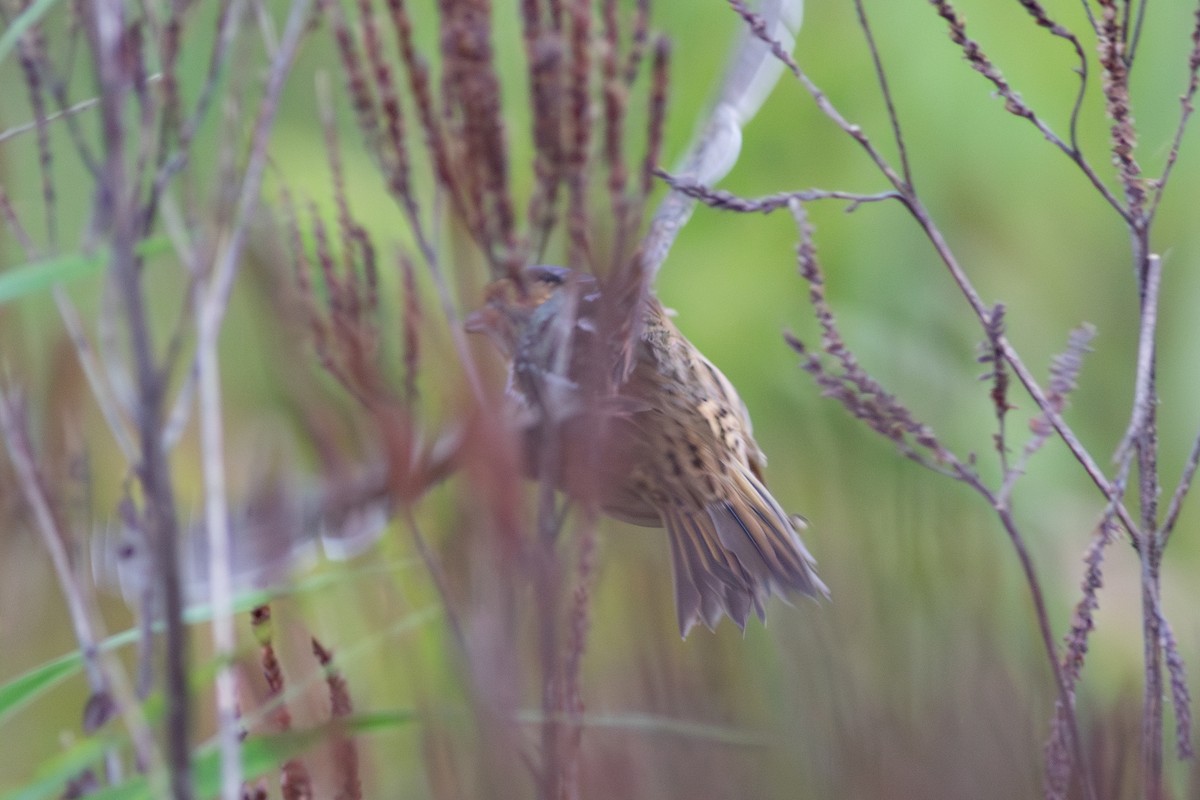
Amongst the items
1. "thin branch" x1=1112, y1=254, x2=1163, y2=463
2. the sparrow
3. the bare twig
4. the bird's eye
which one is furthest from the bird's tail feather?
the bare twig

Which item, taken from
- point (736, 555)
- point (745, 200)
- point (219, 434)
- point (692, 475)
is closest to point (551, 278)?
point (692, 475)

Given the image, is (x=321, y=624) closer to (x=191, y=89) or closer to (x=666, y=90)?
(x=666, y=90)

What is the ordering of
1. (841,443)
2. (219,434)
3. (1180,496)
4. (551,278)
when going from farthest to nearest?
1. (841,443)
2. (551,278)
3. (1180,496)
4. (219,434)

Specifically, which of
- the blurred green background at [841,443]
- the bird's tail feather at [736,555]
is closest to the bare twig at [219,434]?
the blurred green background at [841,443]

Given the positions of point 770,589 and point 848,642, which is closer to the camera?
point 848,642

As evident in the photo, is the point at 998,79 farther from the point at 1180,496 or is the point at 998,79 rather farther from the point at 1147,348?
the point at 1180,496

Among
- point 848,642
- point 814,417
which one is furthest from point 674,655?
point 814,417

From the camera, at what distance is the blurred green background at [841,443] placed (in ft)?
3.79

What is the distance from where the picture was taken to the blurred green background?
1.16 metres

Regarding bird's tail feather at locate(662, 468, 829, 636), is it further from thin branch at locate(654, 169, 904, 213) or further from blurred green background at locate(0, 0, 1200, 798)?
thin branch at locate(654, 169, 904, 213)

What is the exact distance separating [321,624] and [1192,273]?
1632 mm

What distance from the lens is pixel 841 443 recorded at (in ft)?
6.10

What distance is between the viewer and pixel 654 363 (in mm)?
1393

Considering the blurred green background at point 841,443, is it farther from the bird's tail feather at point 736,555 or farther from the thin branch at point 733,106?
the thin branch at point 733,106
